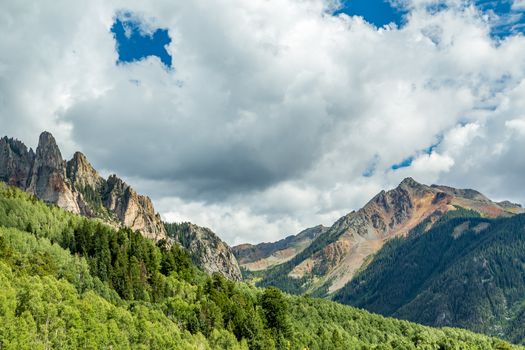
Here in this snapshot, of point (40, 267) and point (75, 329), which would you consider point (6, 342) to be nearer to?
point (75, 329)

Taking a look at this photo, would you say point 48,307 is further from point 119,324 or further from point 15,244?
point 15,244

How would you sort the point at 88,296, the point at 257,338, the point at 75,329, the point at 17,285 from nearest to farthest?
1. the point at 75,329
2. the point at 17,285
3. the point at 88,296
4. the point at 257,338


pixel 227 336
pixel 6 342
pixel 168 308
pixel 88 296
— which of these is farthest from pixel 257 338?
pixel 6 342

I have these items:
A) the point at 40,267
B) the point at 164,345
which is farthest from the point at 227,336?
the point at 40,267

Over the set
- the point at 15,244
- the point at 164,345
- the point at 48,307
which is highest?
the point at 15,244

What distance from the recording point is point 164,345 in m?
146

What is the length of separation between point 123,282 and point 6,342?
83.8 m

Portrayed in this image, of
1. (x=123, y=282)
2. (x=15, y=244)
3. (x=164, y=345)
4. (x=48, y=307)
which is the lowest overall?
(x=164, y=345)

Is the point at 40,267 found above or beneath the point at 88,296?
above

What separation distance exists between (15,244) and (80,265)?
25019 mm

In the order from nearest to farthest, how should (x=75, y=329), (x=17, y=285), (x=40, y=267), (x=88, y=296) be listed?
(x=75, y=329) → (x=17, y=285) → (x=88, y=296) → (x=40, y=267)

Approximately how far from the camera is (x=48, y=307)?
429ft

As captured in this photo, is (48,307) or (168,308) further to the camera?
(168,308)

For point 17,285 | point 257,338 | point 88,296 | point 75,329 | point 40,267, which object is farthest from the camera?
point 257,338
